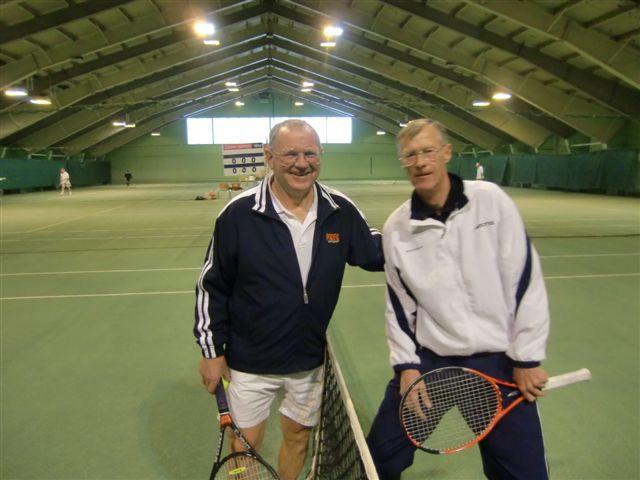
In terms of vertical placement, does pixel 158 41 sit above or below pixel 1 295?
above

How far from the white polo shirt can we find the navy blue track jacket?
27mm

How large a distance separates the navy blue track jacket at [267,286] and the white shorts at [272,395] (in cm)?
7

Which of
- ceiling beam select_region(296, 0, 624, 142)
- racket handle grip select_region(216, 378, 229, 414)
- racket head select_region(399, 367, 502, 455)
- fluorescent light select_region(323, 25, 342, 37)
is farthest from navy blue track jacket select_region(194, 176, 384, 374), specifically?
ceiling beam select_region(296, 0, 624, 142)

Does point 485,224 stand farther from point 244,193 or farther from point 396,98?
point 396,98

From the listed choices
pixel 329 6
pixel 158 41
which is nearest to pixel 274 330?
pixel 329 6

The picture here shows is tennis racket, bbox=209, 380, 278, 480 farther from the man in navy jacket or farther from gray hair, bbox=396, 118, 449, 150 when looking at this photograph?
gray hair, bbox=396, 118, 449, 150

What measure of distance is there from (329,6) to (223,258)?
657 inches

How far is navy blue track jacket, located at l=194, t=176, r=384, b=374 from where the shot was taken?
6.95ft

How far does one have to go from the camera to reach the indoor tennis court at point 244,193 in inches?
119

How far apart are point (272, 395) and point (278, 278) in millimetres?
659

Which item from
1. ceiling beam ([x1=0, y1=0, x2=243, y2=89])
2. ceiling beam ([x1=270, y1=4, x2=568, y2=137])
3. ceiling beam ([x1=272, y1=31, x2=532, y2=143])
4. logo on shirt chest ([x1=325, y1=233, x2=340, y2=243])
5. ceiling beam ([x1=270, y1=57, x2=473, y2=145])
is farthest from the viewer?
ceiling beam ([x1=270, y1=57, x2=473, y2=145])

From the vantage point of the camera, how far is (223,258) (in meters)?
2.15

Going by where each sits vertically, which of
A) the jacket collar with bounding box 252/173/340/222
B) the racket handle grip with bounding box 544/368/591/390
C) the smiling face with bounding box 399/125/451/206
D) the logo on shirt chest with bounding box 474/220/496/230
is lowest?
the racket handle grip with bounding box 544/368/591/390

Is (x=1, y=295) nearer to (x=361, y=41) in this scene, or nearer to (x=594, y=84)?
(x=361, y=41)
